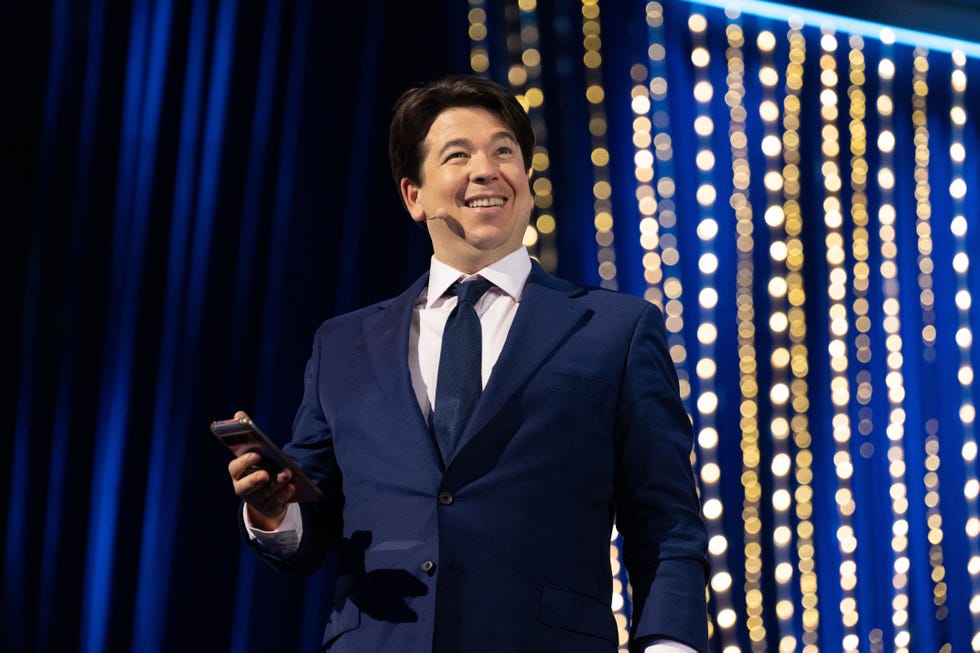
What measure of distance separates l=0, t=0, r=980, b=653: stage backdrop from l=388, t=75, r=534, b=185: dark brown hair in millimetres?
864

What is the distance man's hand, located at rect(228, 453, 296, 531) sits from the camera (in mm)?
1233

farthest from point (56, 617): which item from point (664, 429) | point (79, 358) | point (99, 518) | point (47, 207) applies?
point (664, 429)

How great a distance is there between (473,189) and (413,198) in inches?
5.9

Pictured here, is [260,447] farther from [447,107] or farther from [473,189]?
[447,107]

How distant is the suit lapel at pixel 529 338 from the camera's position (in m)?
1.31

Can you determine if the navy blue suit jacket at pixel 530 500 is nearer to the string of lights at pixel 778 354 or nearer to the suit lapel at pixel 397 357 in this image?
the suit lapel at pixel 397 357

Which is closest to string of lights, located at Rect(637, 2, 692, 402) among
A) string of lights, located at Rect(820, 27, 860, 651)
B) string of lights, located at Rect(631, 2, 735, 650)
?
string of lights, located at Rect(631, 2, 735, 650)

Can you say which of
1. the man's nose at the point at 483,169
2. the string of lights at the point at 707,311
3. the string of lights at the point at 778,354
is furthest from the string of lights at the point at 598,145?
the man's nose at the point at 483,169

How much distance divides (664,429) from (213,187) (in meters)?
1.36

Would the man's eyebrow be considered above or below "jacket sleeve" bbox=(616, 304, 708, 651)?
above

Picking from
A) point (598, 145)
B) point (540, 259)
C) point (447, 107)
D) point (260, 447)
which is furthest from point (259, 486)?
point (598, 145)

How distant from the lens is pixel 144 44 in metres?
2.39

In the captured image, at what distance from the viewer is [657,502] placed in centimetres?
132

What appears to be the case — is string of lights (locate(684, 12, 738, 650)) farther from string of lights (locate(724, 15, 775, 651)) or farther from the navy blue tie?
the navy blue tie
